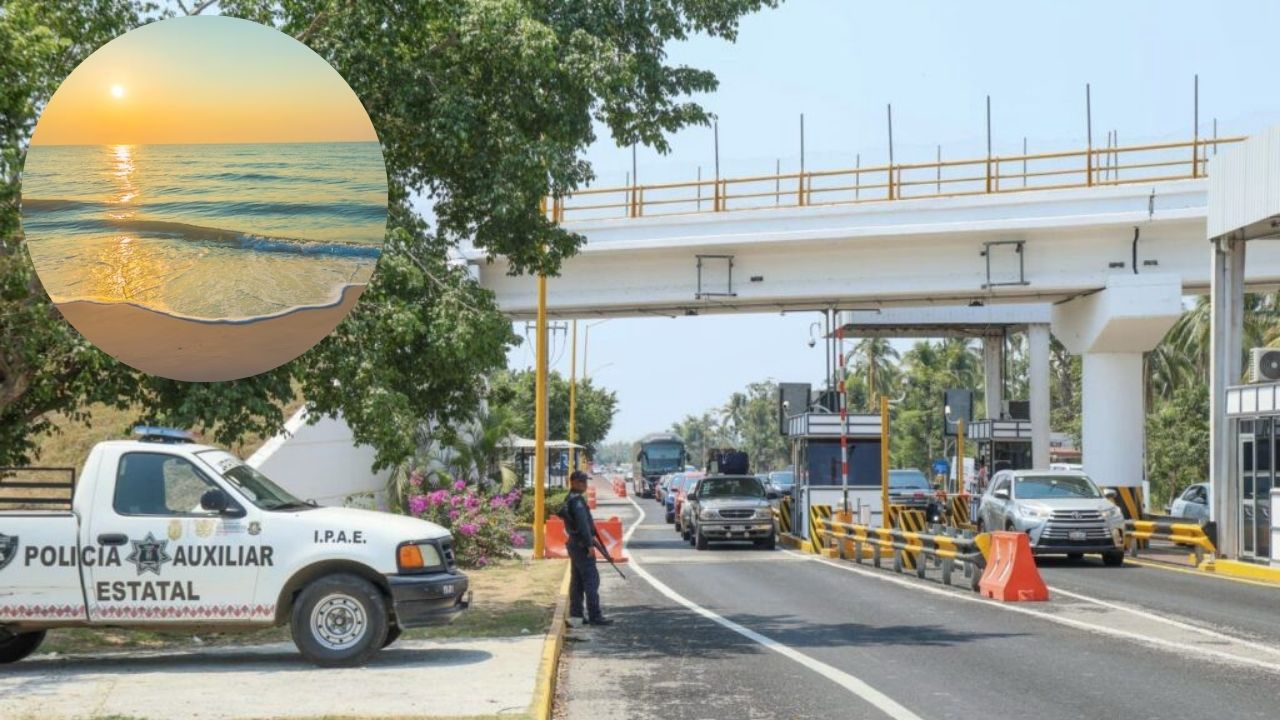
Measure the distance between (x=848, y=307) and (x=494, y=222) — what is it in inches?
921

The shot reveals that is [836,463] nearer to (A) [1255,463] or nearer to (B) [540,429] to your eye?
(B) [540,429]

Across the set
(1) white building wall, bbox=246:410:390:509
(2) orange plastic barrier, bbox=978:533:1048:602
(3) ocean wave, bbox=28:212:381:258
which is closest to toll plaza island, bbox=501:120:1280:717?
(2) orange plastic barrier, bbox=978:533:1048:602

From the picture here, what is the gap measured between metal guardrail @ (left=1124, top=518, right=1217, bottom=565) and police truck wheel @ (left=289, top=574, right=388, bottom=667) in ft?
62.4

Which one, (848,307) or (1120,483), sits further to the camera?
(848,307)

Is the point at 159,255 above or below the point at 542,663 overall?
above

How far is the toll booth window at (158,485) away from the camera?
12.4m

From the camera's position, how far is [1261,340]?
63.9 m

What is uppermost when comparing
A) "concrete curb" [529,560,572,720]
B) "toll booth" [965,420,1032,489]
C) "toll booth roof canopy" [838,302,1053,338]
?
"toll booth roof canopy" [838,302,1053,338]

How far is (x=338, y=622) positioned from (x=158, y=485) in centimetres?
191

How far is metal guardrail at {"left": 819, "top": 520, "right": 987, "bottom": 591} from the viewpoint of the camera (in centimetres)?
2134

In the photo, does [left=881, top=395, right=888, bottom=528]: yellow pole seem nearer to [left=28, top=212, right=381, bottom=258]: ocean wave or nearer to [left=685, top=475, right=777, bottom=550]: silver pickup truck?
[left=685, top=475, right=777, bottom=550]: silver pickup truck

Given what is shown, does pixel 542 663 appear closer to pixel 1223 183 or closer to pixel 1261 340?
pixel 1223 183

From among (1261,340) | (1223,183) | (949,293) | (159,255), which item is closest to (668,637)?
(159,255)

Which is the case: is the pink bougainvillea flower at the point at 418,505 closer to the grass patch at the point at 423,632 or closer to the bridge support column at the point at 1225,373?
the grass patch at the point at 423,632
